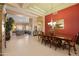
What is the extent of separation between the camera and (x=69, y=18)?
3.12m

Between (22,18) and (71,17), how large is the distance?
1.27m

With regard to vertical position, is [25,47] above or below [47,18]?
below

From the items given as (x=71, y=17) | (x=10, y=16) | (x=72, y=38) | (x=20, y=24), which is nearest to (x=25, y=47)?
(x=20, y=24)

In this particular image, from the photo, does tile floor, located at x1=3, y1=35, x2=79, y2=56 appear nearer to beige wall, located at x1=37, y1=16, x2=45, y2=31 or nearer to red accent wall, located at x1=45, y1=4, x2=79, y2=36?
beige wall, located at x1=37, y1=16, x2=45, y2=31

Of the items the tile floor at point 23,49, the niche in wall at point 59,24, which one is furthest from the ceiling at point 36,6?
the tile floor at point 23,49

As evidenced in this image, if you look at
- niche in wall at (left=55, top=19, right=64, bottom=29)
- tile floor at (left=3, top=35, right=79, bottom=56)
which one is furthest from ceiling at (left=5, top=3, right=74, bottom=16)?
tile floor at (left=3, top=35, right=79, bottom=56)

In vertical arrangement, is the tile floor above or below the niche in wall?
below

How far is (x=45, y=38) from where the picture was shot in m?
4.00

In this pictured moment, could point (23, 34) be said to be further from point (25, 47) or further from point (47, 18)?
point (47, 18)

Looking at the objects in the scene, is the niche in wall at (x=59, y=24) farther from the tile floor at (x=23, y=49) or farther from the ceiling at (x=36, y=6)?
the tile floor at (x=23, y=49)

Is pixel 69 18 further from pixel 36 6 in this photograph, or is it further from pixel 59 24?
pixel 36 6

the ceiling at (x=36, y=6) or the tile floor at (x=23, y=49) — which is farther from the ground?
the ceiling at (x=36, y=6)

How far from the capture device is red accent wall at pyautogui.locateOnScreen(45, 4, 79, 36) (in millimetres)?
2950

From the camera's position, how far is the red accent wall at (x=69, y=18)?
2.95 m
